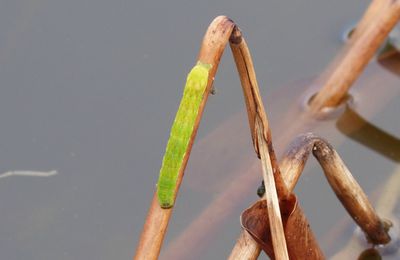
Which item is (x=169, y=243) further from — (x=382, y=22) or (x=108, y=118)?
(x=382, y=22)

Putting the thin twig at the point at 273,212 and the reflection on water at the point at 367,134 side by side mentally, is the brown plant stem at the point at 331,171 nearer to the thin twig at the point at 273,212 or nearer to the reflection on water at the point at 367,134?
the thin twig at the point at 273,212

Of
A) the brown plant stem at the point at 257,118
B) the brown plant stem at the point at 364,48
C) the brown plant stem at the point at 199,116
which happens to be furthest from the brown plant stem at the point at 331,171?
the brown plant stem at the point at 364,48

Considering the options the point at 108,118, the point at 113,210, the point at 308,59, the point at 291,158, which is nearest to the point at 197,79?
the point at 291,158

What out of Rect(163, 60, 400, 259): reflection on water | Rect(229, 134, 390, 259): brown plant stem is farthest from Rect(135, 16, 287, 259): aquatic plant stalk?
Rect(163, 60, 400, 259): reflection on water

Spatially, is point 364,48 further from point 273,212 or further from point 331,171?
point 273,212

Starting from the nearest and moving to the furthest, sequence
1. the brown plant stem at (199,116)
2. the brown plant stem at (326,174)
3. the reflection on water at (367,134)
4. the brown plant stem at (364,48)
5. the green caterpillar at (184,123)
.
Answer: the green caterpillar at (184,123) < the brown plant stem at (199,116) < the brown plant stem at (326,174) < the brown plant stem at (364,48) < the reflection on water at (367,134)

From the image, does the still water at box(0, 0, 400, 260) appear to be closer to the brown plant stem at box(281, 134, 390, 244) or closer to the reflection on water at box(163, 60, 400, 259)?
the reflection on water at box(163, 60, 400, 259)
